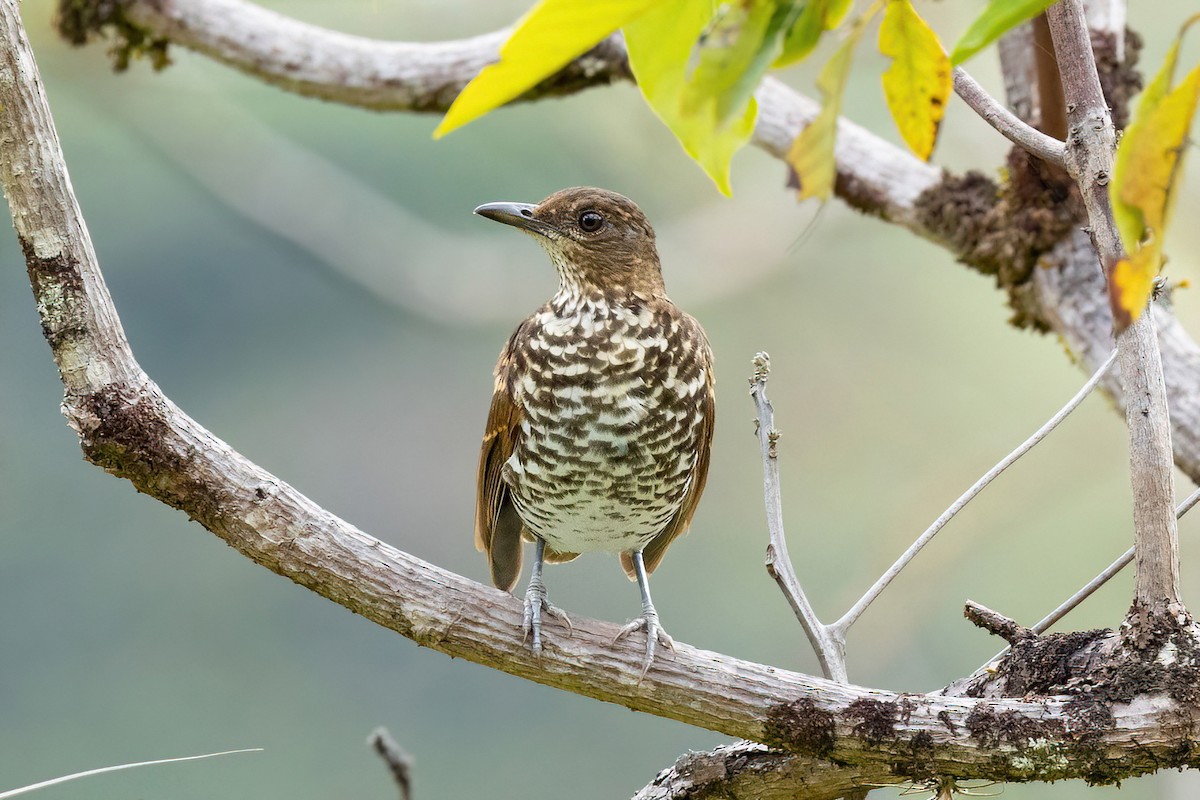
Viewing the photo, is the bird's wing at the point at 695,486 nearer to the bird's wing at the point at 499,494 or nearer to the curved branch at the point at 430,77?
the bird's wing at the point at 499,494

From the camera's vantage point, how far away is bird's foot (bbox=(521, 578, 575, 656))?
2.18 m

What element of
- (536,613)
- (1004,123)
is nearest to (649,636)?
(536,613)

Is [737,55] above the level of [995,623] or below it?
above

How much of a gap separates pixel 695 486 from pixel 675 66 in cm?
222

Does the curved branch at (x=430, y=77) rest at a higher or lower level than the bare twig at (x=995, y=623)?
higher

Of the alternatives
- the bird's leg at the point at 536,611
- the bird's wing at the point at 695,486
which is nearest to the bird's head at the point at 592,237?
the bird's wing at the point at 695,486

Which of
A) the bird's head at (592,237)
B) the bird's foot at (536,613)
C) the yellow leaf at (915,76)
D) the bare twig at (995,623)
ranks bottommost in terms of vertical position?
the bare twig at (995,623)

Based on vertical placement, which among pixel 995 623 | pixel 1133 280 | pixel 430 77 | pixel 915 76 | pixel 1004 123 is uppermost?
pixel 430 77

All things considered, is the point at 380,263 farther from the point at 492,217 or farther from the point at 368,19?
the point at 492,217

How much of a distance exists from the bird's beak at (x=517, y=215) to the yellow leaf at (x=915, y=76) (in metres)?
1.73

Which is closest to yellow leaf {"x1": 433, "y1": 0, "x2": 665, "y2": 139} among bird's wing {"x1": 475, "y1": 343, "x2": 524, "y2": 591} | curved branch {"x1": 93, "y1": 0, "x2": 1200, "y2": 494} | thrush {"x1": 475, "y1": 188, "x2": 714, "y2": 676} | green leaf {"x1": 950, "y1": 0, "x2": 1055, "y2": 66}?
green leaf {"x1": 950, "y1": 0, "x2": 1055, "y2": 66}

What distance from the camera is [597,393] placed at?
2.62 m

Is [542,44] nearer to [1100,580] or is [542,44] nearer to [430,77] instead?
[1100,580]

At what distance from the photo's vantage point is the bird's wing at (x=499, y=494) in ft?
9.02
